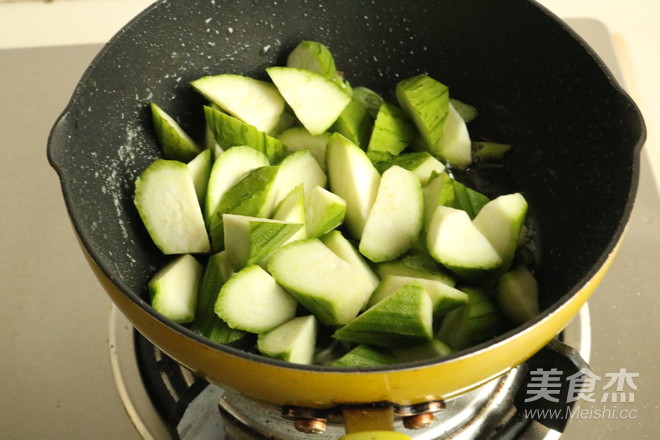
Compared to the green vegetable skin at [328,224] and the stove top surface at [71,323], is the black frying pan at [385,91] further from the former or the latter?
the stove top surface at [71,323]

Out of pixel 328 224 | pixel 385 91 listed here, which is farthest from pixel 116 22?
pixel 328 224

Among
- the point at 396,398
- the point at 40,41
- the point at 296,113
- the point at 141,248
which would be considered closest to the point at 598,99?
the point at 296,113

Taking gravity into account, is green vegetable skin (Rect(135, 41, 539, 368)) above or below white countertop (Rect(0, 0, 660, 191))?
below

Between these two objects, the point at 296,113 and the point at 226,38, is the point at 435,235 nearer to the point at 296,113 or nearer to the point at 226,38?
the point at 296,113

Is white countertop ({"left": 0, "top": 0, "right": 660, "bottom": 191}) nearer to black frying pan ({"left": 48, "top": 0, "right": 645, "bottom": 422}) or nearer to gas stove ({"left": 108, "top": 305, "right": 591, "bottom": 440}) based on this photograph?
black frying pan ({"left": 48, "top": 0, "right": 645, "bottom": 422})

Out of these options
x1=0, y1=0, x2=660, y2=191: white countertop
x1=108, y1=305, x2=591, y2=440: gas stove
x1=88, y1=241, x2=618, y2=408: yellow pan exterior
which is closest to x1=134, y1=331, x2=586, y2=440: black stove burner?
x1=108, y1=305, x2=591, y2=440: gas stove

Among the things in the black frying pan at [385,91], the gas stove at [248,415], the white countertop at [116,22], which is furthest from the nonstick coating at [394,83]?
the white countertop at [116,22]
